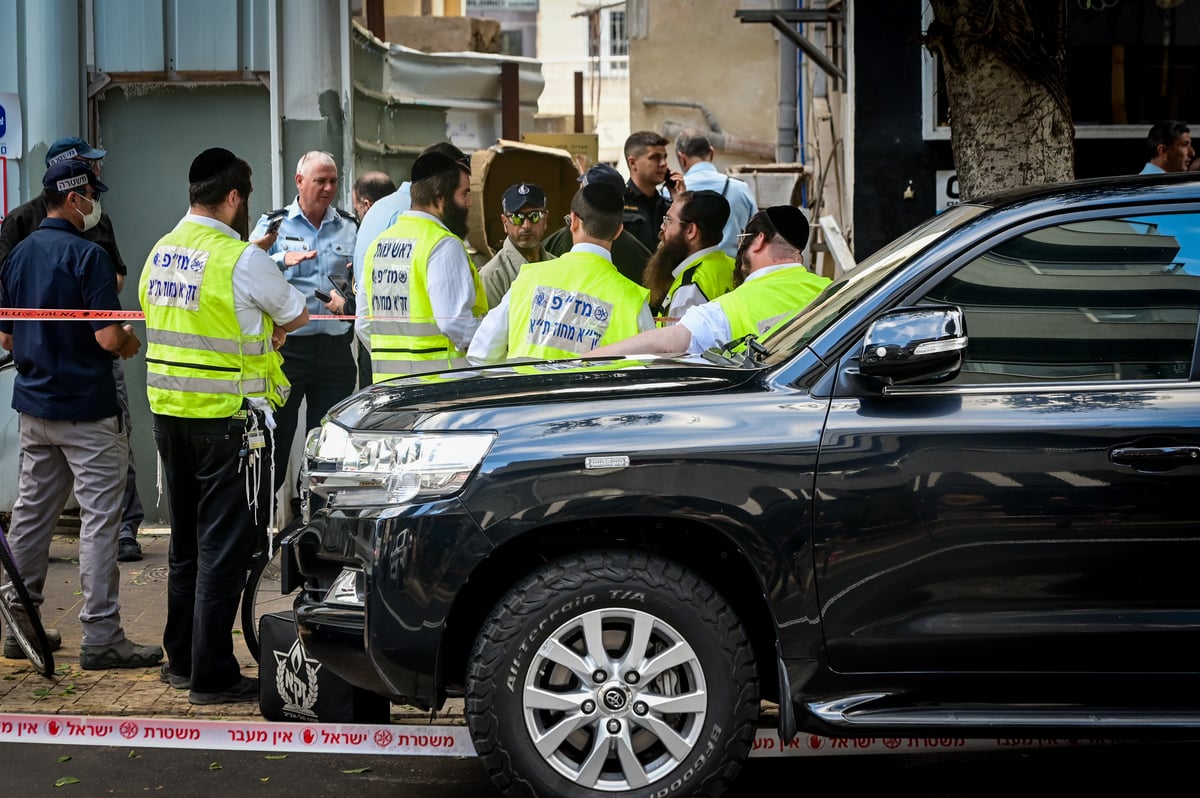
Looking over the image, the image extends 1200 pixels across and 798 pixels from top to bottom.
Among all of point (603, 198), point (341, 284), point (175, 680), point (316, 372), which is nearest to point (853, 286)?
point (603, 198)

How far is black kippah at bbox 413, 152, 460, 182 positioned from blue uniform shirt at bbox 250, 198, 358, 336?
1621mm

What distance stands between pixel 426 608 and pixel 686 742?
835 millimetres

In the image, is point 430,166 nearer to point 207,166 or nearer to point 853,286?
point 207,166

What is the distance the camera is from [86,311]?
21.3ft

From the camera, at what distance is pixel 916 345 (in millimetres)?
4410

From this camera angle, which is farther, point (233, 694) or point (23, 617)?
point (23, 617)

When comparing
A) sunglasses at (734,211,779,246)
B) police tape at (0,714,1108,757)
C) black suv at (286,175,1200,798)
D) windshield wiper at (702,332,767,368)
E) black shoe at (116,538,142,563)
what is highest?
sunglasses at (734,211,779,246)

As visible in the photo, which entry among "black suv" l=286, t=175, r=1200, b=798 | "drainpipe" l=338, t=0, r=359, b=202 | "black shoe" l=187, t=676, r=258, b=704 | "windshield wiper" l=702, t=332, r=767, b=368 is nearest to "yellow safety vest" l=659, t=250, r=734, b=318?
"windshield wiper" l=702, t=332, r=767, b=368

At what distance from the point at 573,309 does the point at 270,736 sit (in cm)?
213

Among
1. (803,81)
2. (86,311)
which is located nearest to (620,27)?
(803,81)

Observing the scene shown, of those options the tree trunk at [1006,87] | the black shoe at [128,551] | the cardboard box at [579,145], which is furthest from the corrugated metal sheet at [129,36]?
the cardboard box at [579,145]

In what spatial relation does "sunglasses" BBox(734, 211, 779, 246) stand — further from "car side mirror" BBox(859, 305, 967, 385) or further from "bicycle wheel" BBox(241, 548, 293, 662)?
"bicycle wheel" BBox(241, 548, 293, 662)

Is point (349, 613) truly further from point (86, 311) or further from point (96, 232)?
point (96, 232)

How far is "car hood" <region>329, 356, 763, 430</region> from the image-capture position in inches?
186
